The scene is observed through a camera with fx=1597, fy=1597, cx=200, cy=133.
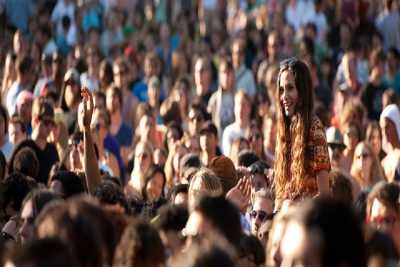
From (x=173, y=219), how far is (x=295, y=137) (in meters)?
2.10

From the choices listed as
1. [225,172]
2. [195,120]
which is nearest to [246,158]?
[225,172]

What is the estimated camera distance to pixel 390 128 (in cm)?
1528

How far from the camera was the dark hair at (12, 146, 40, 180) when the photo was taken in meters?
12.9

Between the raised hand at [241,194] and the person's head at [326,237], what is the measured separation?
4.79 meters

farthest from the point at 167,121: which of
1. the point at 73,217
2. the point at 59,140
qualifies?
the point at 73,217

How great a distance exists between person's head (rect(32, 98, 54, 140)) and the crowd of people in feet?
0.07

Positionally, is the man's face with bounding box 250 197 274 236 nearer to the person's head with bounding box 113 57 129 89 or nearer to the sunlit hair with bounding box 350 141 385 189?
the sunlit hair with bounding box 350 141 385 189

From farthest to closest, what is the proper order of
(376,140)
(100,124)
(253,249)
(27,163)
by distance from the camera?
1. (100,124)
2. (376,140)
3. (27,163)
4. (253,249)

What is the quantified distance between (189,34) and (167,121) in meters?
8.27

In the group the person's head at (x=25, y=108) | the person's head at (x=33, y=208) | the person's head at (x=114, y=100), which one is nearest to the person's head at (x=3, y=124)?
the person's head at (x=25, y=108)

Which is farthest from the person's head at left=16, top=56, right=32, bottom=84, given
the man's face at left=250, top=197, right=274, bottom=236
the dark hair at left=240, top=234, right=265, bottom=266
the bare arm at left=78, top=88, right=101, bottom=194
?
the dark hair at left=240, top=234, right=265, bottom=266

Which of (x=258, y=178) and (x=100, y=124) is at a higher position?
(x=100, y=124)

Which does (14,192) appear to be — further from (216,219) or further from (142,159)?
(142,159)

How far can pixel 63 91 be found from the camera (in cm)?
1734
